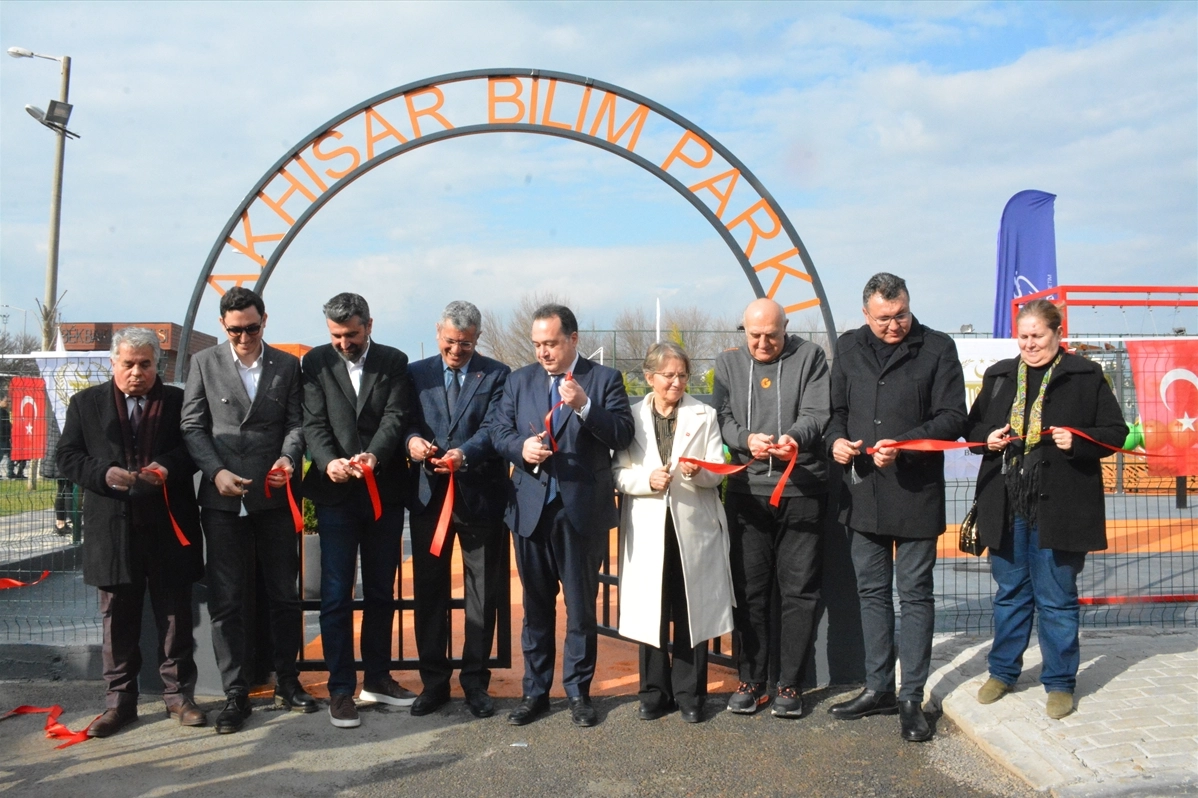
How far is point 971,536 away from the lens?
4.40 metres

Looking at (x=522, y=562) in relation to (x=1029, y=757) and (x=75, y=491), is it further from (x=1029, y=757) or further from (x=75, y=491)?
(x=75, y=491)

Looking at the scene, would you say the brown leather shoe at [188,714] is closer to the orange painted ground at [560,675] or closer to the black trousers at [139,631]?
the black trousers at [139,631]

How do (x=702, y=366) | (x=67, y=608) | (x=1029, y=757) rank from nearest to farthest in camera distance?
(x=1029, y=757), (x=67, y=608), (x=702, y=366)

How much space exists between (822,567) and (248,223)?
16.5 feet

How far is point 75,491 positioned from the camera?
18.9 feet

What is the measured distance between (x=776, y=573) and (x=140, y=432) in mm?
3101

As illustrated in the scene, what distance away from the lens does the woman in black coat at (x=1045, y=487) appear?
3996 mm

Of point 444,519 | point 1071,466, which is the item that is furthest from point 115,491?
point 1071,466

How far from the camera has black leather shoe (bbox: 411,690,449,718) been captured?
14.7 feet

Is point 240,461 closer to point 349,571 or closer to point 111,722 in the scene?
point 349,571

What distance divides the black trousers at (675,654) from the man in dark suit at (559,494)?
0.95 ft

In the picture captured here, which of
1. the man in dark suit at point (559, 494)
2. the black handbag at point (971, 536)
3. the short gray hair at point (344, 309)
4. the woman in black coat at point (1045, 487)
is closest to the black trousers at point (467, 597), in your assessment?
the man in dark suit at point (559, 494)

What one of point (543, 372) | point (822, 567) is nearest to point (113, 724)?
point (543, 372)

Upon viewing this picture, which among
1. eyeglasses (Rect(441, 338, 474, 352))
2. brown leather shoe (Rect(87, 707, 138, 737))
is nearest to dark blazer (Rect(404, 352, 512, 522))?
eyeglasses (Rect(441, 338, 474, 352))
